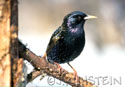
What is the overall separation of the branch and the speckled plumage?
147 mm

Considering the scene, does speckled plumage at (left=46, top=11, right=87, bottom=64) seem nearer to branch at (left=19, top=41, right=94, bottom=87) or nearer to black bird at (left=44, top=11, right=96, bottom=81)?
black bird at (left=44, top=11, right=96, bottom=81)

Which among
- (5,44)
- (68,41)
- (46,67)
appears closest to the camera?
(5,44)

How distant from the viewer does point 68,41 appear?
1.12 m

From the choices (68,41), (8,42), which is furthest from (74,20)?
(8,42)

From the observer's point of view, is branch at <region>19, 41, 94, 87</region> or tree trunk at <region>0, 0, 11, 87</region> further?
branch at <region>19, 41, 94, 87</region>

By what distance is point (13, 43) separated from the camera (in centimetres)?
76

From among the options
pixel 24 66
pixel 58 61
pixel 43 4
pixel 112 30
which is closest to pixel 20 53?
pixel 24 66

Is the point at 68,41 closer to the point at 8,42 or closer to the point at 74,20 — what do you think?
the point at 74,20

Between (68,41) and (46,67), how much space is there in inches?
8.6

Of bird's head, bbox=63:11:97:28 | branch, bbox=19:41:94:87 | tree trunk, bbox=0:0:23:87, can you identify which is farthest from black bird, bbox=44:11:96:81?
tree trunk, bbox=0:0:23:87

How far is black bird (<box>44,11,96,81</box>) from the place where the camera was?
1.12 m

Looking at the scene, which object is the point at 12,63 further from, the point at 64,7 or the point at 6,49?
the point at 64,7

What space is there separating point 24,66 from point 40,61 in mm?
105

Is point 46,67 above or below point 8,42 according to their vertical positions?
below
